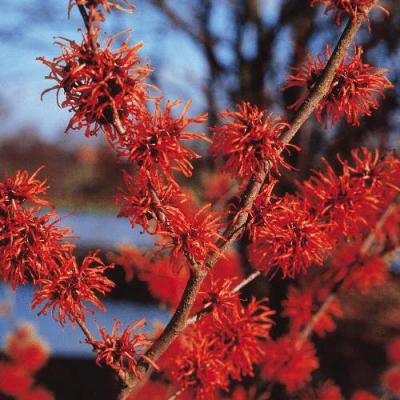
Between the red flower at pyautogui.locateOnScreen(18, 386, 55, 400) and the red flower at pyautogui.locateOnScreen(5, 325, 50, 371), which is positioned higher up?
the red flower at pyautogui.locateOnScreen(5, 325, 50, 371)

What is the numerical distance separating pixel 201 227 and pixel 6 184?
49cm

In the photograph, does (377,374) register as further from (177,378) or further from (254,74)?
(177,378)

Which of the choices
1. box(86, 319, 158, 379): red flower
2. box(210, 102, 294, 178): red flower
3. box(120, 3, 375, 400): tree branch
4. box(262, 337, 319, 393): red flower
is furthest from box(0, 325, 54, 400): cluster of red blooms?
box(210, 102, 294, 178): red flower

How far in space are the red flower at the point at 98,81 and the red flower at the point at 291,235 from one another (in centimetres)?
45

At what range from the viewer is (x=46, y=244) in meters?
1.28

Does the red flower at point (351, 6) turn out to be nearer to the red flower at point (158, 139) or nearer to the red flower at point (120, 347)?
the red flower at point (158, 139)

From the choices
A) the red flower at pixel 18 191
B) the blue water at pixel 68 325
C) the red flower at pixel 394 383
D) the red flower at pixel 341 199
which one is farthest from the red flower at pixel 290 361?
the blue water at pixel 68 325

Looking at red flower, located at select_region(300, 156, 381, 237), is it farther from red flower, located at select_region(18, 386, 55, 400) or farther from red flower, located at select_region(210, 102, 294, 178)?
red flower, located at select_region(18, 386, 55, 400)

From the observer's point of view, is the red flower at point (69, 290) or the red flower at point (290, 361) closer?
the red flower at point (69, 290)

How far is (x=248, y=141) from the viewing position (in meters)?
1.24

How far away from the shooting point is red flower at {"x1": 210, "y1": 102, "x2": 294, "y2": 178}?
1230mm

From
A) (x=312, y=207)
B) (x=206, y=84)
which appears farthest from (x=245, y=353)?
(x=206, y=84)

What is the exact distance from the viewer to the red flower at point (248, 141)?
123 cm

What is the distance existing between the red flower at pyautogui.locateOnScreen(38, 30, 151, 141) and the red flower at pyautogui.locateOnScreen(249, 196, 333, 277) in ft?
1.47
